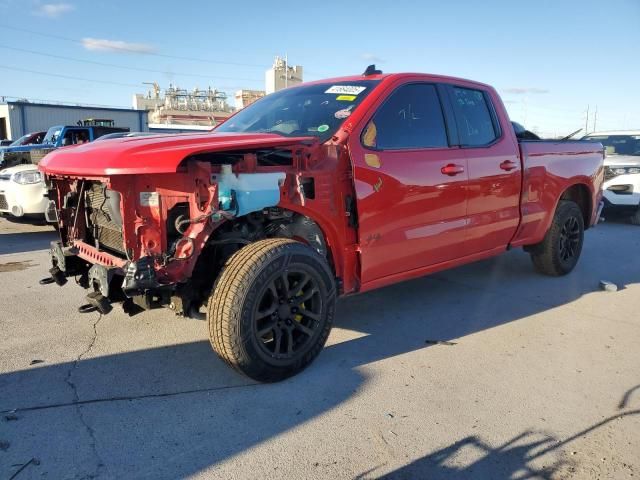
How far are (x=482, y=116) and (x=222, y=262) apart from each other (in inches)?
110

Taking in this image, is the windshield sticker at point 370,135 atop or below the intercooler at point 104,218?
atop

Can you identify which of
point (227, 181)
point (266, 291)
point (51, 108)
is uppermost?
point (51, 108)

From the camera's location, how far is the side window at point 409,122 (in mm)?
3637

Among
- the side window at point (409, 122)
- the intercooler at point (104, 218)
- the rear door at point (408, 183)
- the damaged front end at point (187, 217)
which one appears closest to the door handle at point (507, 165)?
the rear door at point (408, 183)

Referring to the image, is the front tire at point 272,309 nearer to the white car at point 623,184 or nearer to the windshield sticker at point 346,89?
the windshield sticker at point 346,89

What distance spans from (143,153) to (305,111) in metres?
1.53

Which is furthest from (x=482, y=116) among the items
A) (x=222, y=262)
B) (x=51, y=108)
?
(x=51, y=108)

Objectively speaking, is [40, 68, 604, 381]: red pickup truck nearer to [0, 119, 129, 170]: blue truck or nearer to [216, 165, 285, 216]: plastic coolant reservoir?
[216, 165, 285, 216]: plastic coolant reservoir

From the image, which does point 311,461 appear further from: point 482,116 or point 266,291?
point 482,116

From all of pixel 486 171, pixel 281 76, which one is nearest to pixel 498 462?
pixel 486 171

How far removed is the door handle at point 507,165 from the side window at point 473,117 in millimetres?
234

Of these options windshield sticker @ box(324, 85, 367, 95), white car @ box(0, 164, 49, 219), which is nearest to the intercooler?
windshield sticker @ box(324, 85, 367, 95)

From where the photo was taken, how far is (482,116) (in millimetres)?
4691

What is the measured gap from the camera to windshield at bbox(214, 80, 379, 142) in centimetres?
366
